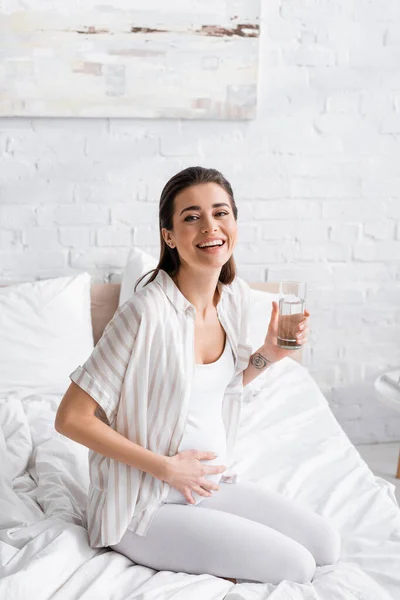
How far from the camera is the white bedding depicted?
1.35 metres

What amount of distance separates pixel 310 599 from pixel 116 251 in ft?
5.32

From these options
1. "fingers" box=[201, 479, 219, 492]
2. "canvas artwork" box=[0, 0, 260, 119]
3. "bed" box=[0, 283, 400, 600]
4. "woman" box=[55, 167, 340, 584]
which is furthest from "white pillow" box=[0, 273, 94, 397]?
"fingers" box=[201, 479, 219, 492]

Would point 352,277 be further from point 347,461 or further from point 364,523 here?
point 364,523

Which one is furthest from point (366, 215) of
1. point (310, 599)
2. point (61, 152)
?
point (310, 599)

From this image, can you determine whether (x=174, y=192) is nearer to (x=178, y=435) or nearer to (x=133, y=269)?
(x=178, y=435)

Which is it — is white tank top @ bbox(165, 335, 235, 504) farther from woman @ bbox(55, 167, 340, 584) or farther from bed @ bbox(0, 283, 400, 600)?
bed @ bbox(0, 283, 400, 600)

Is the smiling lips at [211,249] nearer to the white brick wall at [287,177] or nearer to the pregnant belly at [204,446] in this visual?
the pregnant belly at [204,446]

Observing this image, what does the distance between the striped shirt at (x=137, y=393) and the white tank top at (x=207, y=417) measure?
0.04 meters

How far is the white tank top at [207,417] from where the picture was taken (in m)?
1.53

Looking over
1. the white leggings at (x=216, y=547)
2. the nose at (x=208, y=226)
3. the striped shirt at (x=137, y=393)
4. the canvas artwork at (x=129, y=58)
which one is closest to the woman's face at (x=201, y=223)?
the nose at (x=208, y=226)

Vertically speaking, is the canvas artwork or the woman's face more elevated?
the canvas artwork

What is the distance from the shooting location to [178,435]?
150 centimetres

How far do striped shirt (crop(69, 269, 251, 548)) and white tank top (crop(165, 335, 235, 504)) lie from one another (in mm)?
44

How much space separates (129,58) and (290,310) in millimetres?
1339
